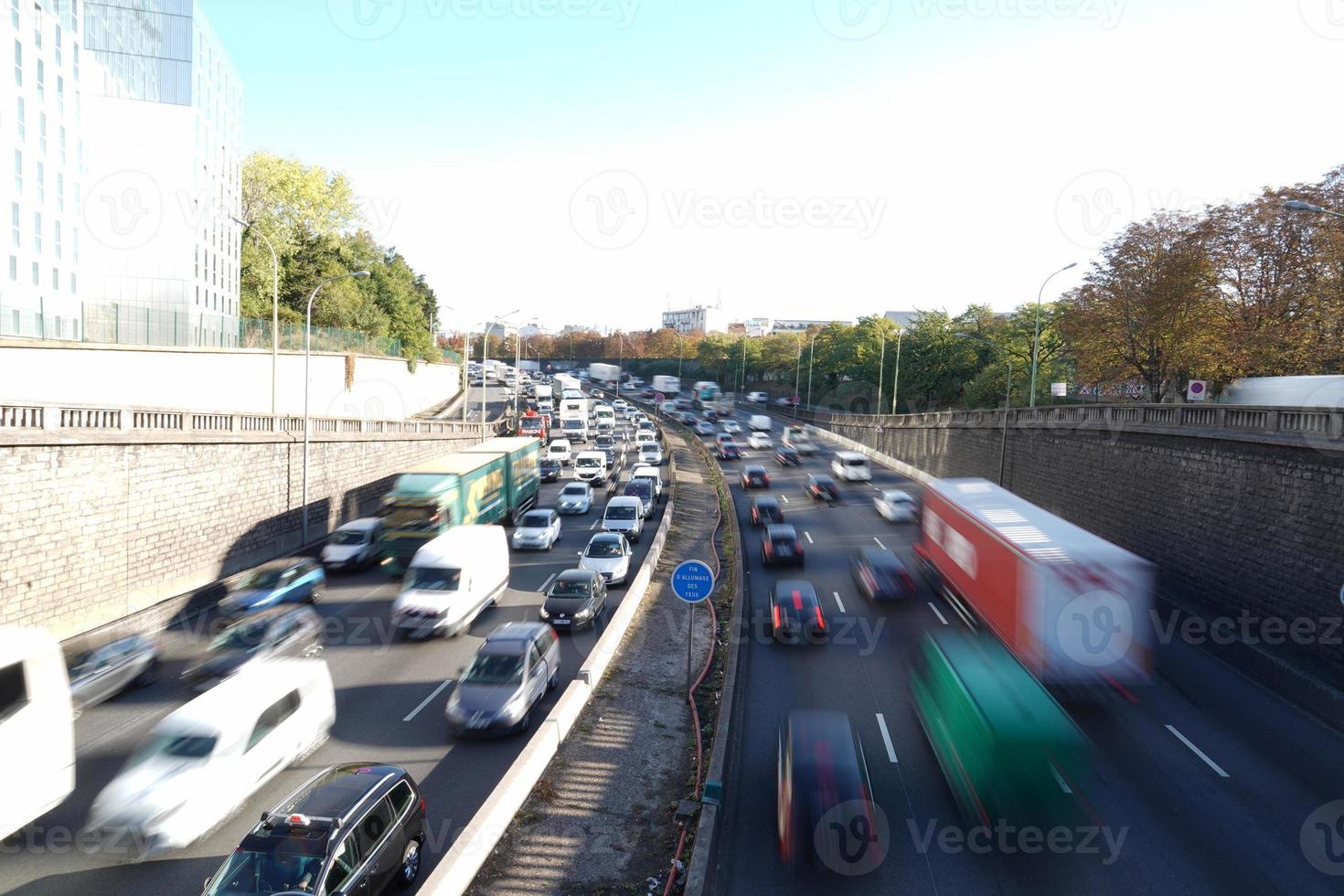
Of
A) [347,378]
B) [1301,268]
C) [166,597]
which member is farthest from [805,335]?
[166,597]

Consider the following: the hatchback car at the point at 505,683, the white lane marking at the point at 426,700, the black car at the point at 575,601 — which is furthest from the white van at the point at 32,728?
the black car at the point at 575,601

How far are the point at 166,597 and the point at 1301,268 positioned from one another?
4271 centimetres

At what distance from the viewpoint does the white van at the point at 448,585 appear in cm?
1903

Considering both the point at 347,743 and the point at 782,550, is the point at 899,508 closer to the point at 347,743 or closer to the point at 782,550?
the point at 782,550

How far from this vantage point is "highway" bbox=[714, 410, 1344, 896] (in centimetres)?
1070

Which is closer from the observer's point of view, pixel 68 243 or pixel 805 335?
pixel 68 243

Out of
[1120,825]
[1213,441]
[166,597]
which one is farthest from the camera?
[1213,441]

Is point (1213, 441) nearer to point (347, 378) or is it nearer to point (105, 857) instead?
point (105, 857)

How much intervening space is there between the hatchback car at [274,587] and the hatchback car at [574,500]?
1435cm

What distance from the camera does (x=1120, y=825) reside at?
11961 mm

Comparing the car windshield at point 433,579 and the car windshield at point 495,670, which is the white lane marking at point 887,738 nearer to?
the car windshield at point 495,670

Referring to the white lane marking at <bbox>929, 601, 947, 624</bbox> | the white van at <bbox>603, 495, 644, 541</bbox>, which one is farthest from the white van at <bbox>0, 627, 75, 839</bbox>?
the white van at <bbox>603, 495, 644, 541</bbox>

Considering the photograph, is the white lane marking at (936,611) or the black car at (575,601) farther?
the white lane marking at (936,611)

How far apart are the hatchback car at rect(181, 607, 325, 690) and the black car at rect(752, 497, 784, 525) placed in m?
20.2
